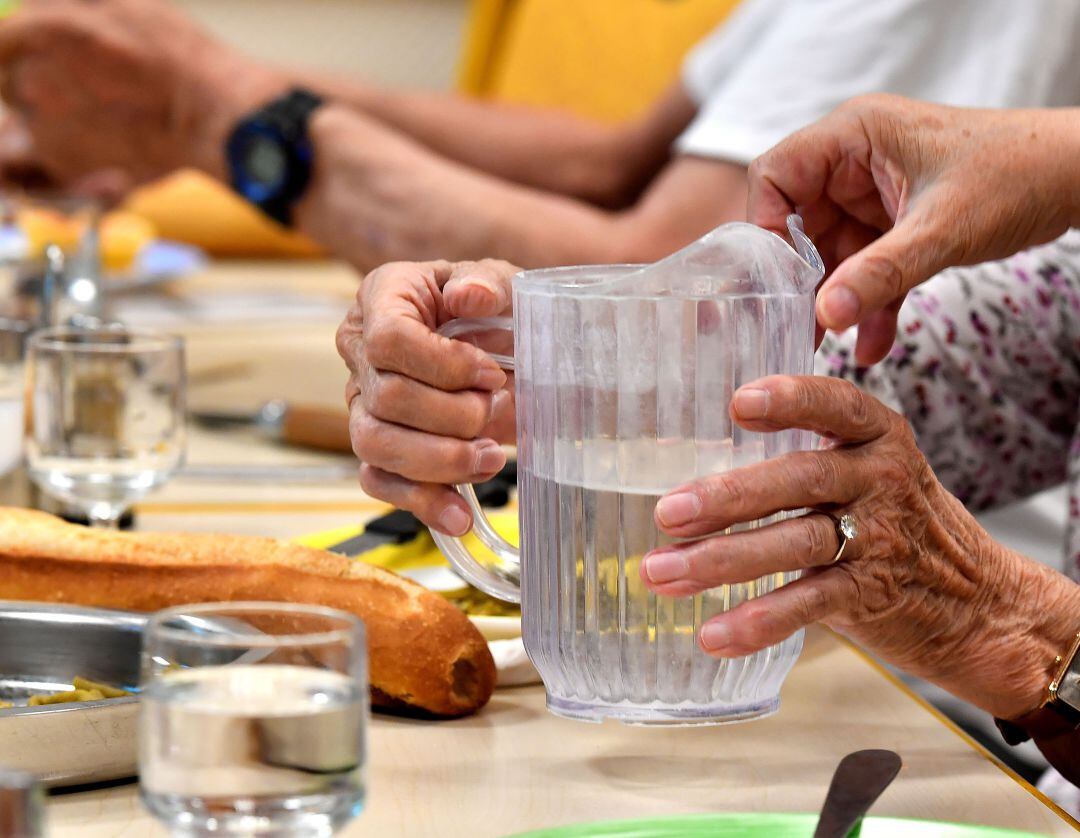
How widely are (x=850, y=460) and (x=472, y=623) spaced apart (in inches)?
7.9

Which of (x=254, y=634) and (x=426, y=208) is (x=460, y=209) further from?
(x=254, y=634)

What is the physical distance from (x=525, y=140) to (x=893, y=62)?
779 mm

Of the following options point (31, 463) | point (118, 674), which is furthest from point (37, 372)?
point (118, 674)

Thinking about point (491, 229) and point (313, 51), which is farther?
point (313, 51)

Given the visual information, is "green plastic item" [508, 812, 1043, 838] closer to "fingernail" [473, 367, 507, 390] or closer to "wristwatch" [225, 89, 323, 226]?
"fingernail" [473, 367, 507, 390]

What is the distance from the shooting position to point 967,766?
65 cm

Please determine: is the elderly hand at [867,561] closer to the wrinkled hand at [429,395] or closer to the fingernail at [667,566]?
the fingernail at [667,566]

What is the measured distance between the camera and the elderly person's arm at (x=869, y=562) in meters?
0.55

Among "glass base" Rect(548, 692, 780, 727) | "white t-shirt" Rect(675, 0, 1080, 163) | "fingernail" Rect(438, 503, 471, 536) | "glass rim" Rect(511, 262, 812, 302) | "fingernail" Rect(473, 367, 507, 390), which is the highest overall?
"white t-shirt" Rect(675, 0, 1080, 163)

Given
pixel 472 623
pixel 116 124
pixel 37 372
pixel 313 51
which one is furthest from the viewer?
pixel 313 51

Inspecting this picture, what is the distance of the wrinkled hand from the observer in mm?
639

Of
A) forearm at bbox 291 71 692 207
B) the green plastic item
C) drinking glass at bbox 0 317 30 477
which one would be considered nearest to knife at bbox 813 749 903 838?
the green plastic item

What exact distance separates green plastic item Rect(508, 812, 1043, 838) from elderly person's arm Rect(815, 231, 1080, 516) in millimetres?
476

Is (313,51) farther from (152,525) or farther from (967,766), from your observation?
(967,766)
